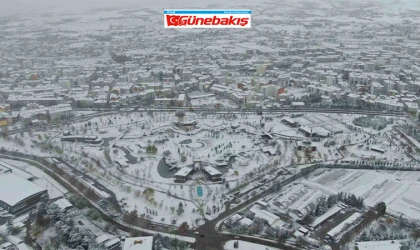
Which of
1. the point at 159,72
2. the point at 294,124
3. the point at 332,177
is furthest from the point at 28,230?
the point at 159,72

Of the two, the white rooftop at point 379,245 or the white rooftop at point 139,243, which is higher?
the white rooftop at point 139,243

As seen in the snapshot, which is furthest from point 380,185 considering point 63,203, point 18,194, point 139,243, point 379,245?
point 18,194

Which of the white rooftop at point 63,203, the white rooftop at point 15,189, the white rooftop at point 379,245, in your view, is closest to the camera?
the white rooftop at point 379,245

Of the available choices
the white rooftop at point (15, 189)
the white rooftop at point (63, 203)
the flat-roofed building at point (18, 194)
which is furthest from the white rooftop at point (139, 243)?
the white rooftop at point (15, 189)

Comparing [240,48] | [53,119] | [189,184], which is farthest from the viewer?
[240,48]

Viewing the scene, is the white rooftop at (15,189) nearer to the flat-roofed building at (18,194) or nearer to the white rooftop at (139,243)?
the flat-roofed building at (18,194)

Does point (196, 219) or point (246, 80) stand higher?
point (246, 80)

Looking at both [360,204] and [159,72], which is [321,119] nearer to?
[360,204]

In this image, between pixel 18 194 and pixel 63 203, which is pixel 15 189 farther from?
pixel 63 203
